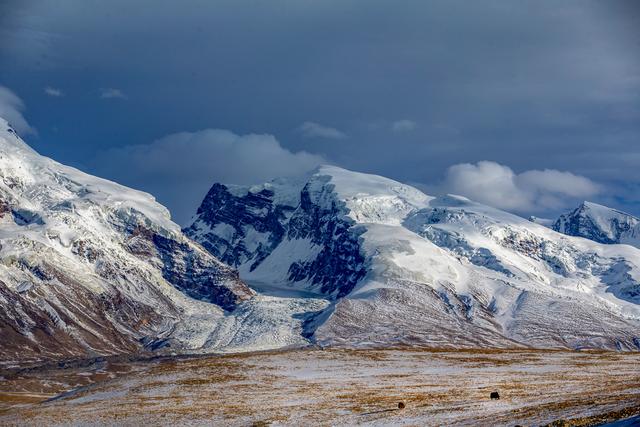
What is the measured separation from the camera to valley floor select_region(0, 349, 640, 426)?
85.2 metres

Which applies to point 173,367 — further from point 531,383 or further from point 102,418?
point 531,383

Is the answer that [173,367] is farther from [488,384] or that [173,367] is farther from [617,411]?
[617,411]

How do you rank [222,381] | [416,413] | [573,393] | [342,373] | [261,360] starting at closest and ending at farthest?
[416,413] → [573,393] → [222,381] → [342,373] → [261,360]

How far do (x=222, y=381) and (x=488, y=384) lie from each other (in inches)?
1473

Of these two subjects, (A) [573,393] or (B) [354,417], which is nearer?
(B) [354,417]

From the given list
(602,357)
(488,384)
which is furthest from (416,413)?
(602,357)

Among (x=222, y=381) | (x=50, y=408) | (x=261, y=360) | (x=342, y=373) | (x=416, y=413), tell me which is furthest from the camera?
(x=261, y=360)

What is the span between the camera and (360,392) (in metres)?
109

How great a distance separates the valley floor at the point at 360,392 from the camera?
279 feet

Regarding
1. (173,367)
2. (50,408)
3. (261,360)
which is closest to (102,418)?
(50,408)

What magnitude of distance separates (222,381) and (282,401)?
72.9ft

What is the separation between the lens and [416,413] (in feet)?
286

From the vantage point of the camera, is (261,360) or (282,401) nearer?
(282,401)

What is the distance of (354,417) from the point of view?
88.2 m
